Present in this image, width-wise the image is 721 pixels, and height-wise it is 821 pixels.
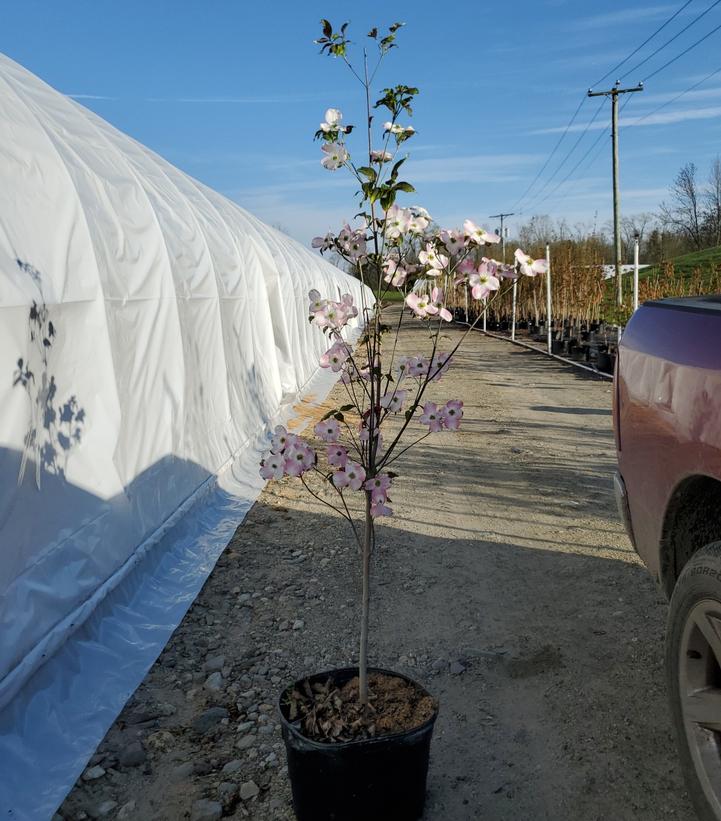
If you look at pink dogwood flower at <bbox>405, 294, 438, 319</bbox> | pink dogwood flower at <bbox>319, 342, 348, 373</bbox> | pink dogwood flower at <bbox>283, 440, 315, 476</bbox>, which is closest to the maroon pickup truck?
pink dogwood flower at <bbox>405, 294, 438, 319</bbox>

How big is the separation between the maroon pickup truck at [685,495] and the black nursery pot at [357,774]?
0.83 metres

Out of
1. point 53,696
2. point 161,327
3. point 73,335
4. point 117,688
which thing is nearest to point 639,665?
point 117,688

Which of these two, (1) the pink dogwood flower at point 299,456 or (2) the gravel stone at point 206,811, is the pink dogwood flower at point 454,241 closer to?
(1) the pink dogwood flower at point 299,456

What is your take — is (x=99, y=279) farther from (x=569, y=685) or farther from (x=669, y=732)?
(x=669, y=732)

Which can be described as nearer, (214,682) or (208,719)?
(208,719)

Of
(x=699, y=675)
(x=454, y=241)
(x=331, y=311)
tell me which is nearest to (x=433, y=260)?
(x=454, y=241)

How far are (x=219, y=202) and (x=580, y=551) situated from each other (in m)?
8.84

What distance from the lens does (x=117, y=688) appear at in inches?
146

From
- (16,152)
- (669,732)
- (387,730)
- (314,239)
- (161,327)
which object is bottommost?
(669,732)

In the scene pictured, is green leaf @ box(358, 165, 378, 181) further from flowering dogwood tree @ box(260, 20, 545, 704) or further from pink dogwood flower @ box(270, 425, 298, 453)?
pink dogwood flower @ box(270, 425, 298, 453)

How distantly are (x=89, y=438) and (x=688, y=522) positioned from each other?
10.6ft

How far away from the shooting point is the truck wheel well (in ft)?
8.21

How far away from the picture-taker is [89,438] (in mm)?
4547

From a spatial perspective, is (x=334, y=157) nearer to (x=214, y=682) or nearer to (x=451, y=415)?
(x=451, y=415)
